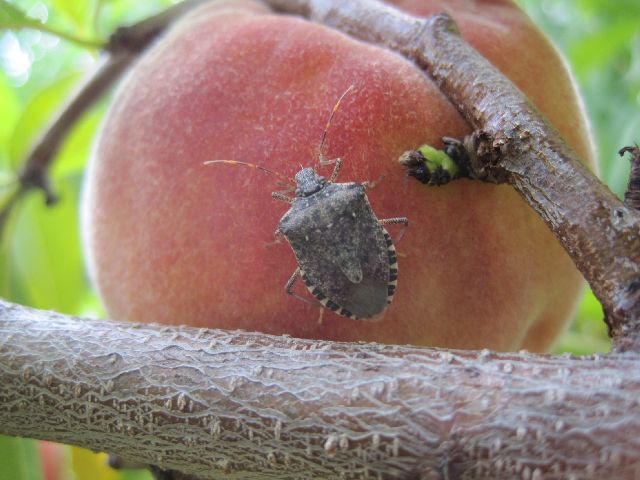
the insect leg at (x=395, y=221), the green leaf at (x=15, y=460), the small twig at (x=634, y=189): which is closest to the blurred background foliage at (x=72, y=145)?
the green leaf at (x=15, y=460)

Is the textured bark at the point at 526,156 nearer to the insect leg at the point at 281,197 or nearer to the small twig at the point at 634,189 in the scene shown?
the small twig at the point at 634,189

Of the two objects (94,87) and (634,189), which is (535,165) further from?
(94,87)

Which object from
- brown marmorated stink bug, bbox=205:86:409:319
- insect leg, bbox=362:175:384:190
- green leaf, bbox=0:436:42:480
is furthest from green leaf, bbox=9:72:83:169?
insect leg, bbox=362:175:384:190

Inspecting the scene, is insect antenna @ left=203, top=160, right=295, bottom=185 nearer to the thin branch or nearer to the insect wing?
the insect wing

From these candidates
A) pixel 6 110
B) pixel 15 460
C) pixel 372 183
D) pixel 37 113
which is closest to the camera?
pixel 372 183

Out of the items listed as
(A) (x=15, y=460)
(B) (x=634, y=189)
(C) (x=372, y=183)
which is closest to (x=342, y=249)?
(C) (x=372, y=183)
